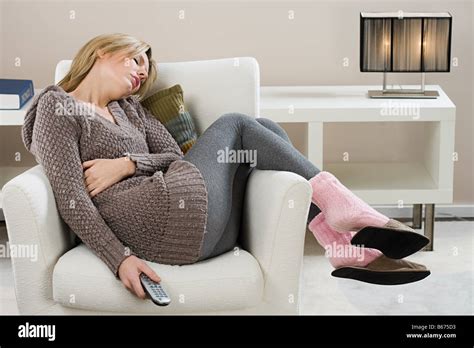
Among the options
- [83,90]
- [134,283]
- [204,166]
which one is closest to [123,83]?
[83,90]

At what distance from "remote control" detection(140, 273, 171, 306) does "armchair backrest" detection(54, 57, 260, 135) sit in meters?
0.75

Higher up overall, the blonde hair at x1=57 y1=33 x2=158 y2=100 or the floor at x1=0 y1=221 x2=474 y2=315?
the blonde hair at x1=57 y1=33 x2=158 y2=100

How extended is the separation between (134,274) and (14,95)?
4.66 feet

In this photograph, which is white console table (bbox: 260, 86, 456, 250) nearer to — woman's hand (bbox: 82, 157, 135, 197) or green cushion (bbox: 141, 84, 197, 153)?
green cushion (bbox: 141, 84, 197, 153)

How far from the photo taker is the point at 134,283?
98.6 inches

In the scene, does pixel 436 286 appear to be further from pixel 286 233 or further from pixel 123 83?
pixel 123 83

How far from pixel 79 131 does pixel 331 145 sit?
171 centimetres

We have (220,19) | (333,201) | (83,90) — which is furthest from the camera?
(220,19)

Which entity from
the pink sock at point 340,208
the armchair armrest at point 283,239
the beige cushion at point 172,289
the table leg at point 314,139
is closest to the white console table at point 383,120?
the table leg at point 314,139

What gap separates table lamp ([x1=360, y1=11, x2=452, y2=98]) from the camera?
3793 millimetres

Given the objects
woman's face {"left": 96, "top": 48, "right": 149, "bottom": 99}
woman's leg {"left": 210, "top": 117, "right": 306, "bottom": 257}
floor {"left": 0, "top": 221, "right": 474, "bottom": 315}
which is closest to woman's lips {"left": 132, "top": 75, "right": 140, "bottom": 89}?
woman's face {"left": 96, "top": 48, "right": 149, "bottom": 99}

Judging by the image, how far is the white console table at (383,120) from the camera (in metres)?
3.67

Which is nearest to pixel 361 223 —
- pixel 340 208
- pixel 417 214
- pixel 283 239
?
pixel 340 208
